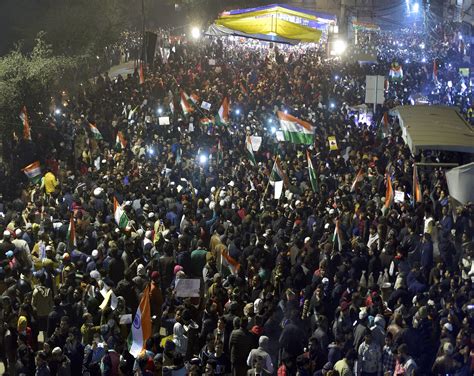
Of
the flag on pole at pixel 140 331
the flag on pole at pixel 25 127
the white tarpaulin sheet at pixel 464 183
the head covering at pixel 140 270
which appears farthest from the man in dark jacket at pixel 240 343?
the flag on pole at pixel 25 127

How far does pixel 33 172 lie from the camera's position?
21.3 m

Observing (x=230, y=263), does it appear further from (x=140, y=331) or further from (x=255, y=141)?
(x=255, y=141)

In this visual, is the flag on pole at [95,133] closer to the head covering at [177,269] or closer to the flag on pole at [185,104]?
the flag on pole at [185,104]

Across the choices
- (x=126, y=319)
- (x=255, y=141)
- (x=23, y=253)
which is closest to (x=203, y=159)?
(x=255, y=141)

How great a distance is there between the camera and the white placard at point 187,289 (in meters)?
13.3

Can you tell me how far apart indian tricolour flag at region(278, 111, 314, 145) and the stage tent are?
522 inches

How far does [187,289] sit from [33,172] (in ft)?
30.3

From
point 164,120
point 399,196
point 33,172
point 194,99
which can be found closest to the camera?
point 399,196

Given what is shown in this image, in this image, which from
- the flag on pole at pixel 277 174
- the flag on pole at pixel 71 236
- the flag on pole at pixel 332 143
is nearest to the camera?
the flag on pole at pixel 71 236

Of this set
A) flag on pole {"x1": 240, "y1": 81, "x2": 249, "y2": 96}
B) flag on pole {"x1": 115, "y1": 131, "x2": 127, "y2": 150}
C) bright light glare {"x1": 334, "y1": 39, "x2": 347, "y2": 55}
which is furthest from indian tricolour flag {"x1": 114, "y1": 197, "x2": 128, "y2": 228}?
bright light glare {"x1": 334, "y1": 39, "x2": 347, "y2": 55}

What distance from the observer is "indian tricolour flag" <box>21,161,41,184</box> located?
21.3 meters

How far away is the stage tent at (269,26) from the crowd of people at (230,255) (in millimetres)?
8526

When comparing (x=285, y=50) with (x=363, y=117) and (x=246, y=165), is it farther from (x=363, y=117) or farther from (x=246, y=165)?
(x=246, y=165)

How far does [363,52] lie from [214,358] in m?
33.2
